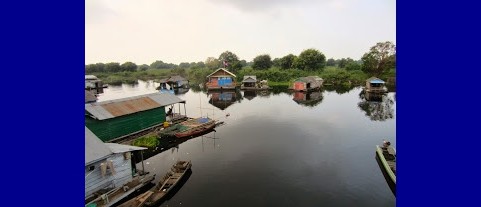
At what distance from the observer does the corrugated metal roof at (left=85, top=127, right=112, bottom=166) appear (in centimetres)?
976

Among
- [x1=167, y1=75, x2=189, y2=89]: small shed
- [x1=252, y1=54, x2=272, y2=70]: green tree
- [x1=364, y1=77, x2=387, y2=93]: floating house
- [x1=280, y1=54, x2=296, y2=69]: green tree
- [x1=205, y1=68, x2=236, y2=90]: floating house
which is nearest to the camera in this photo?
[x1=364, y1=77, x2=387, y2=93]: floating house

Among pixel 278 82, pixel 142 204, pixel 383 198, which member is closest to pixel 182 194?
pixel 142 204

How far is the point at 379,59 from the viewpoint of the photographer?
Answer: 166ft

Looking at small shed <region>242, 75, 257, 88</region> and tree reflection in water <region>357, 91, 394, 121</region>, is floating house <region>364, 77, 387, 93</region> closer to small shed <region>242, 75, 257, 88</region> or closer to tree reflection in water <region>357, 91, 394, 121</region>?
tree reflection in water <region>357, 91, 394, 121</region>

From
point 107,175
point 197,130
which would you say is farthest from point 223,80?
point 107,175

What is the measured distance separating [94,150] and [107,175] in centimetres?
104

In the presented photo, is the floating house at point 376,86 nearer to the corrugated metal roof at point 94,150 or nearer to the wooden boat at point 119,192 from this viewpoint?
the wooden boat at point 119,192

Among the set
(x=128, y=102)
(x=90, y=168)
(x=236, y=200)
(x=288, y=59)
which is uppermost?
(x=288, y=59)

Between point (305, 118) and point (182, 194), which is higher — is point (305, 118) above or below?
above

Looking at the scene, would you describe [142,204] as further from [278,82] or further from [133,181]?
[278,82]

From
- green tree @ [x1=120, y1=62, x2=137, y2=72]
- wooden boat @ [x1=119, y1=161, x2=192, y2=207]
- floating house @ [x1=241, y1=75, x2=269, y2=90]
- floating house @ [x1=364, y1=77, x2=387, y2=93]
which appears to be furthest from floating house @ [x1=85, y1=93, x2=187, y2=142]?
green tree @ [x1=120, y1=62, x2=137, y2=72]

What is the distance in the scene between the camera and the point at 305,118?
2262 centimetres

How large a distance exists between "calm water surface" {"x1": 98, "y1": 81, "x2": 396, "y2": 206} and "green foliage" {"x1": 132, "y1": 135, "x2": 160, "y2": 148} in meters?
1.14

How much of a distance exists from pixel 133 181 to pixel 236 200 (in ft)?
13.3
